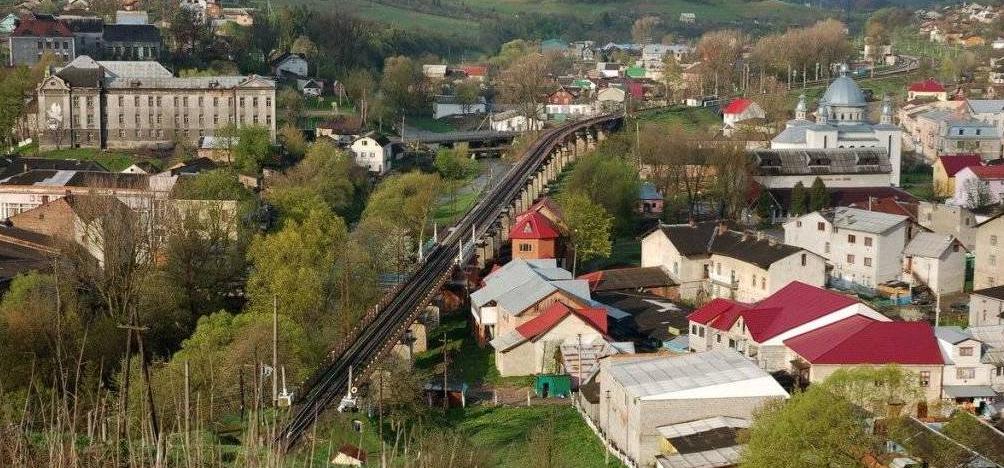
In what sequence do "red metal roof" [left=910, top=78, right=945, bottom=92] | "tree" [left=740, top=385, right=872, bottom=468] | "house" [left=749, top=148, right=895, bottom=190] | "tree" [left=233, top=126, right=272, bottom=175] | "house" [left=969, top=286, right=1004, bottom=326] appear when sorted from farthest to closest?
1. "red metal roof" [left=910, top=78, right=945, bottom=92]
2. "tree" [left=233, top=126, right=272, bottom=175]
3. "house" [left=749, top=148, right=895, bottom=190]
4. "house" [left=969, top=286, right=1004, bottom=326]
5. "tree" [left=740, top=385, right=872, bottom=468]

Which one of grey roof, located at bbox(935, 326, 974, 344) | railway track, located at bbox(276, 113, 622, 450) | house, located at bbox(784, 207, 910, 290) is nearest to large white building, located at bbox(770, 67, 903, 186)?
railway track, located at bbox(276, 113, 622, 450)

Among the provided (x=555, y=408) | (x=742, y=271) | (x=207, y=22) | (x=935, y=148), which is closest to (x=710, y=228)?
(x=742, y=271)

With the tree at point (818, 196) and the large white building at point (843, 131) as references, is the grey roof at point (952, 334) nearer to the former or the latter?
the tree at point (818, 196)

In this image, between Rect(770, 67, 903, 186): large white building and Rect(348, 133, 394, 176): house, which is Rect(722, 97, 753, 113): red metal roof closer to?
Rect(770, 67, 903, 186): large white building

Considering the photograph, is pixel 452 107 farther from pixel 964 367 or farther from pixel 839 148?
pixel 964 367

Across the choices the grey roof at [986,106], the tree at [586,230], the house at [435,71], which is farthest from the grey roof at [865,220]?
the house at [435,71]

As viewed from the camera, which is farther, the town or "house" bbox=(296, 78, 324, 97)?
"house" bbox=(296, 78, 324, 97)

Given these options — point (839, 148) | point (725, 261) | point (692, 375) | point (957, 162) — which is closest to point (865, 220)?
point (725, 261)
